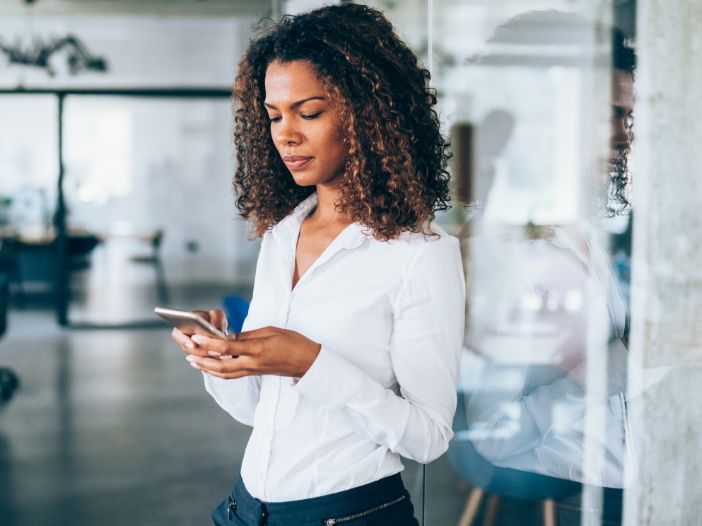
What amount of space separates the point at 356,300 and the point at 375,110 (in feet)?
0.99

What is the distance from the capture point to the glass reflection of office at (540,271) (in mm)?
2057

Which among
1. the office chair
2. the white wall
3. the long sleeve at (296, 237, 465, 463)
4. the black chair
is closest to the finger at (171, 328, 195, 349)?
the long sleeve at (296, 237, 465, 463)

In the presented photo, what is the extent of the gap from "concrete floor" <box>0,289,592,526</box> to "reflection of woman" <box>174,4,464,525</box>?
3.18 ft

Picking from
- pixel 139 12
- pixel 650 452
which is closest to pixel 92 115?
pixel 139 12

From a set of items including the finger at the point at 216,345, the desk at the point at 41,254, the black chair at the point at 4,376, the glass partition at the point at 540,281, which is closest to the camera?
the finger at the point at 216,345

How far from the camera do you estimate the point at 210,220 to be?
8.55m

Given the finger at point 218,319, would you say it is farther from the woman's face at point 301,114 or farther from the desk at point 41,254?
the desk at point 41,254

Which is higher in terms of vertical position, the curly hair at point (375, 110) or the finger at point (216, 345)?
the curly hair at point (375, 110)

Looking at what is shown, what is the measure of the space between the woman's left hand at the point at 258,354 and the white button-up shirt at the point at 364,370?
33mm

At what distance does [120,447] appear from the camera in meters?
4.57

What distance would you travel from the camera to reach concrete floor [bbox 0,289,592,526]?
11.5 feet

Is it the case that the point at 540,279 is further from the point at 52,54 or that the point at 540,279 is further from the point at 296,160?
the point at 52,54

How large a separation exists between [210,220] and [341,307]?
7555 millimetres

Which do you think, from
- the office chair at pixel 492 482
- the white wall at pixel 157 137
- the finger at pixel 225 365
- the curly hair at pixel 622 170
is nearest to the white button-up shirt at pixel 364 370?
the finger at pixel 225 365
